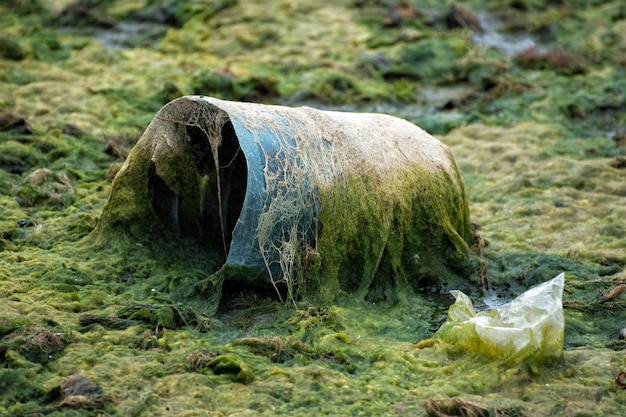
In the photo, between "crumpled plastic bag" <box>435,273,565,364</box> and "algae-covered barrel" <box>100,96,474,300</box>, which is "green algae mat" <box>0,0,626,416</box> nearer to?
"crumpled plastic bag" <box>435,273,565,364</box>

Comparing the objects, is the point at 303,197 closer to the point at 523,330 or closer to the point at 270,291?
the point at 270,291

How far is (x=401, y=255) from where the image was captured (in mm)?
7812

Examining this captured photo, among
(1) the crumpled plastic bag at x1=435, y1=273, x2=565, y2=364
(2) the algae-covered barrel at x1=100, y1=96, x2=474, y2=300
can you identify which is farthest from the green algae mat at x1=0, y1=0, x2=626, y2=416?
(2) the algae-covered barrel at x1=100, y1=96, x2=474, y2=300

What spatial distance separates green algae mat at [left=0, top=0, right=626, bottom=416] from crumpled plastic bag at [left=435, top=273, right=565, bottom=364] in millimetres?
79

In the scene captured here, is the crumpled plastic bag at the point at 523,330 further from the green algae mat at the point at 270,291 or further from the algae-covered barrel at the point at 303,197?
the algae-covered barrel at the point at 303,197

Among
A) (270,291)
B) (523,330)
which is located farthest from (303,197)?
(523,330)

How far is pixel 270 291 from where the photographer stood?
280 inches

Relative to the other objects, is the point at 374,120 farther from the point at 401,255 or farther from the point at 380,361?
the point at 380,361

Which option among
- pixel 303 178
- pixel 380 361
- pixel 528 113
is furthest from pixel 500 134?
pixel 380 361

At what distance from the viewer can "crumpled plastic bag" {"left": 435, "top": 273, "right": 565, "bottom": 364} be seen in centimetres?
598

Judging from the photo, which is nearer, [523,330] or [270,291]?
[523,330]

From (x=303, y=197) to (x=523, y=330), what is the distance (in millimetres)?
2108

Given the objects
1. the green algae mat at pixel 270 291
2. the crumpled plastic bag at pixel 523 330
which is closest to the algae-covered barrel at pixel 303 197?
the green algae mat at pixel 270 291

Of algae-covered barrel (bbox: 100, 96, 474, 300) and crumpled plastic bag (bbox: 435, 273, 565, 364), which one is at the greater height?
algae-covered barrel (bbox: 100, 96, 474, 300)
